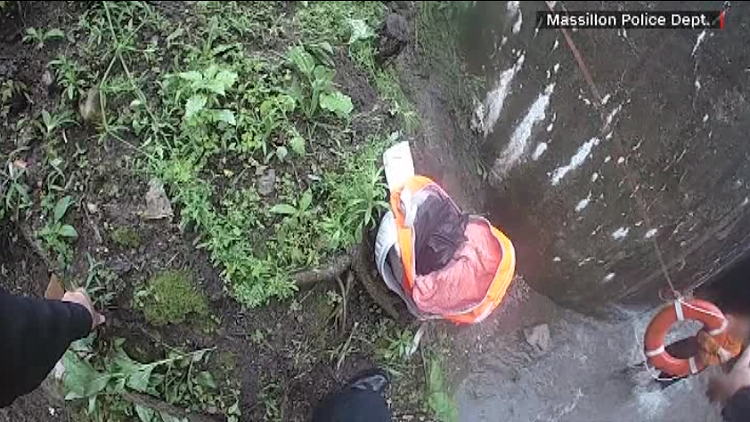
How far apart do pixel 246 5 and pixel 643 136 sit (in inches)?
50.7

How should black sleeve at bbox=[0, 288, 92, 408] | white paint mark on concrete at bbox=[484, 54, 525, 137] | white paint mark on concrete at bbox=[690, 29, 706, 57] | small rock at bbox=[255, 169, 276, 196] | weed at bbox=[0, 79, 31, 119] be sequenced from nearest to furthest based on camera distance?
black sleeve at bbox=[0, 288, 92, 408], white paint mark on concrete at bbox=[690, 29, 706, 57], small rock at bbox=[255, 169, 276, 196], weed at bbox=[0, 79, 31, 119], white paint mark on concrete at bbox=[484, 54, 525, 137]

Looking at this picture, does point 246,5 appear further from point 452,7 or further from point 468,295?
point 468,295

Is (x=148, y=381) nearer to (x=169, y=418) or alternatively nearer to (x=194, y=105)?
(x=169, y=418)

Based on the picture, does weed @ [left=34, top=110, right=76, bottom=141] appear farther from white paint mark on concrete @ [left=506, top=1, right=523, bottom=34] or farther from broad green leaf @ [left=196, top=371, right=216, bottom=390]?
white paint mark on concrete @ [left=506, top=1, right=523, bottom=34]

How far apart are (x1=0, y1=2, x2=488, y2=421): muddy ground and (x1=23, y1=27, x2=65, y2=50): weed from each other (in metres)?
0.02

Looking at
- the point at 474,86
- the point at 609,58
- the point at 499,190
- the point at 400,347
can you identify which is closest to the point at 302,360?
the point at 400,347

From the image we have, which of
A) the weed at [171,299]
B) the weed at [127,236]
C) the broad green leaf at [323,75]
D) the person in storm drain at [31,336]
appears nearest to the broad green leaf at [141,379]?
the weed at [171,299]

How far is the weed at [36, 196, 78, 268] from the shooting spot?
2.43m

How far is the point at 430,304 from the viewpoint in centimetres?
232

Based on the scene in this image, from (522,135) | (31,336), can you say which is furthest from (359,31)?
(31,336)

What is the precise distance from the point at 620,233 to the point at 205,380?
1279 mm

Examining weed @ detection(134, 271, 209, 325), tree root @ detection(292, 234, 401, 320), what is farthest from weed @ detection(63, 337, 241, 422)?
tree root @ detection(292, 234, 401, 320)

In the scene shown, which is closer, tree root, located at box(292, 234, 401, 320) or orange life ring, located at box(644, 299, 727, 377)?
orange life ring, located at box(644, 299, 727, 377)

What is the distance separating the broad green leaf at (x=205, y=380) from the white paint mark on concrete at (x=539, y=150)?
1.17 metres
